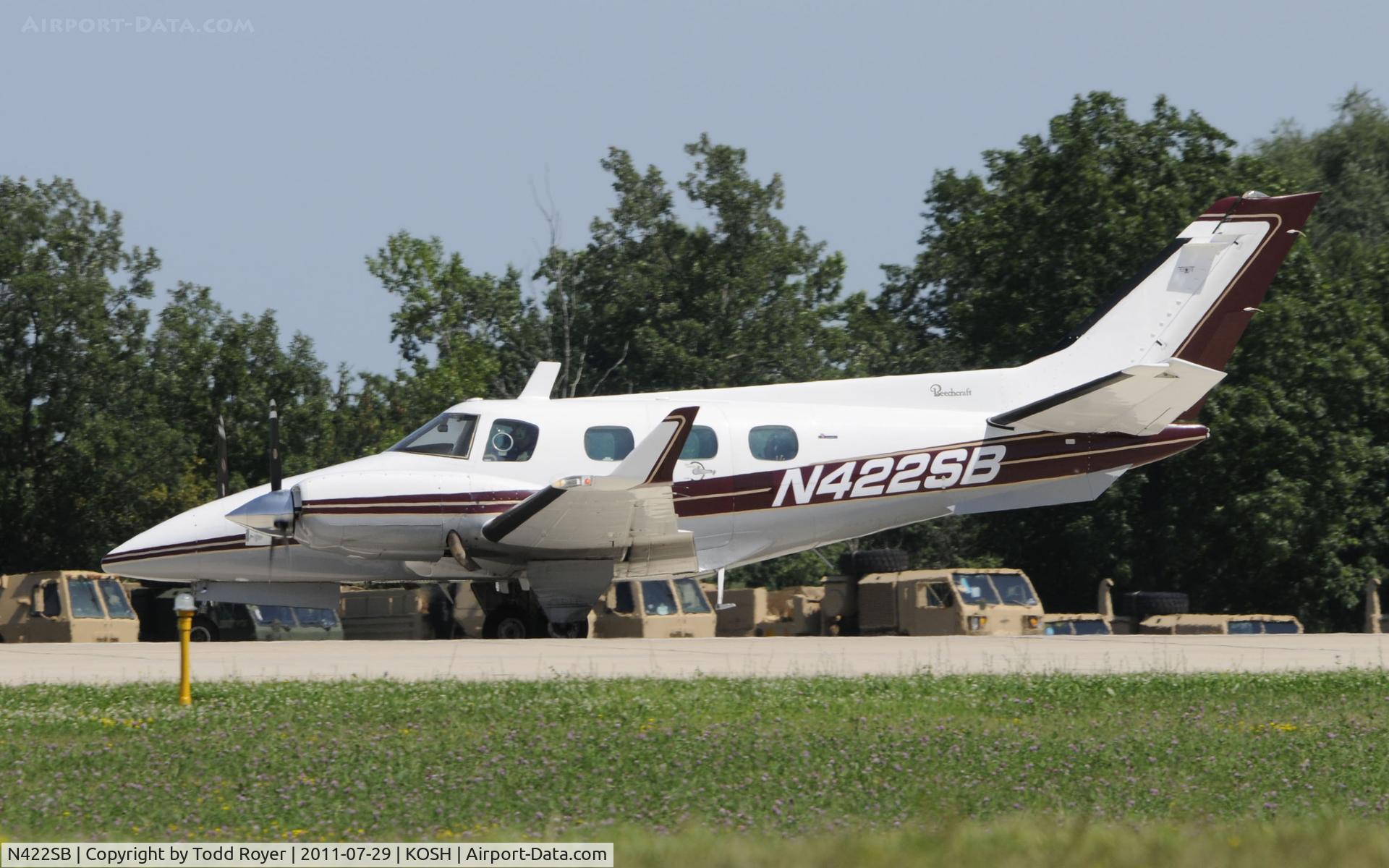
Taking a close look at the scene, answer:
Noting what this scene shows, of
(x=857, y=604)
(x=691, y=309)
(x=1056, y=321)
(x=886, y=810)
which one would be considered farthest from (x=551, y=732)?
(x=691, y=309)

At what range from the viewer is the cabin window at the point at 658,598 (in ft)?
87.7

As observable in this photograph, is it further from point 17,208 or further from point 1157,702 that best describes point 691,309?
point 1157,702

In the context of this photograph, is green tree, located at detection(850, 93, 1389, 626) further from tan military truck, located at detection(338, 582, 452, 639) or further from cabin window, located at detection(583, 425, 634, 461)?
cabin window, located at detection(583, 425, 634, 461)

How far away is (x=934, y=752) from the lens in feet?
37.2

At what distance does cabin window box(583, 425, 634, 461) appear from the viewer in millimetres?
22062

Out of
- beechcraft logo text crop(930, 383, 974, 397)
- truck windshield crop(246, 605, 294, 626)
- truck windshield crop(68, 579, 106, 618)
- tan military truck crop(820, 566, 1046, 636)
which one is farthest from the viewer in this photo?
truck windshield crop(246, 605, 294, 626)

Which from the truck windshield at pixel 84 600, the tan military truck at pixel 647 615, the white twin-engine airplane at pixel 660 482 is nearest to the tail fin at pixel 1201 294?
the white twin-engine airplane at pixel 660 482

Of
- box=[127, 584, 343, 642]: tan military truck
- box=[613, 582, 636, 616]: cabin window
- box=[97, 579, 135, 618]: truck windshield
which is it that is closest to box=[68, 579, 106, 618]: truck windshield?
box=[97, 579, 135, 618]: truck windshield

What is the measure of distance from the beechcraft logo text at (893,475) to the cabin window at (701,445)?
3.63ft

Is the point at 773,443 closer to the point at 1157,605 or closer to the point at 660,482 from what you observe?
the point at 660,482

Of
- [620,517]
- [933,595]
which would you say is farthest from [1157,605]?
[620,517]

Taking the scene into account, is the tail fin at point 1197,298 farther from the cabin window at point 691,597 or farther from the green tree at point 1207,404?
the green tree at point 1207,404

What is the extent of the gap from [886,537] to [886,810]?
129 ft

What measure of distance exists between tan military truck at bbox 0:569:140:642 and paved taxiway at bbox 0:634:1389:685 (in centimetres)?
577
